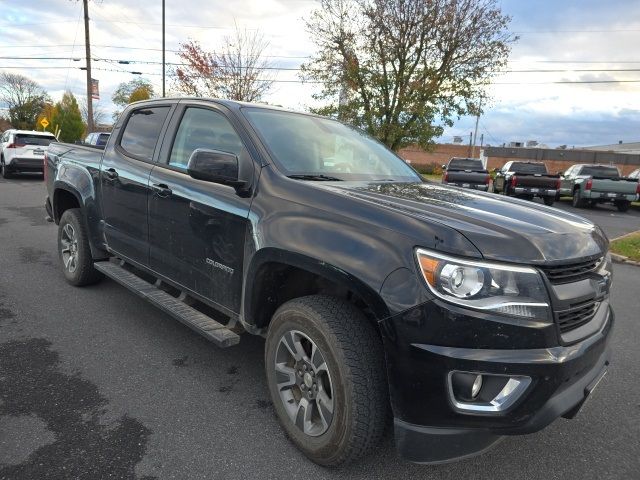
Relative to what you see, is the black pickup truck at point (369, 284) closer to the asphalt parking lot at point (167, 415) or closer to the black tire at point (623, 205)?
the asphalt parking lot at point (167, 415)

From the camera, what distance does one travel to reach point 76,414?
283 centimetres

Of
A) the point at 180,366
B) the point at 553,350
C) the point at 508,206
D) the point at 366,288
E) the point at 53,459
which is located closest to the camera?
the point at 553,350

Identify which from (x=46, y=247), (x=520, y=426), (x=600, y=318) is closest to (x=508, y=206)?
(x=600, y=318)

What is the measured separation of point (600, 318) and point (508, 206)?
0.75 meters

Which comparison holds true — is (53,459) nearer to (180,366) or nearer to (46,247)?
(180,366)

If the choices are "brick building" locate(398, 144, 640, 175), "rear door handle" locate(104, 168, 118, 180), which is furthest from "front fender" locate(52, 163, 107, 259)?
"brick building" locate(398, 144, 640, 175)

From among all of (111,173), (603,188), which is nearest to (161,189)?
(111,173)

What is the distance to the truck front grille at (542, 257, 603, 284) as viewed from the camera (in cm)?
209

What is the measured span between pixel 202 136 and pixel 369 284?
1.95m

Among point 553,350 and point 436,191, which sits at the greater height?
point 436,191

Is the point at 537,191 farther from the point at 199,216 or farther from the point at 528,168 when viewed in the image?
the point at 199,216

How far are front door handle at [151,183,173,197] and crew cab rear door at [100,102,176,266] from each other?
135 millimetres

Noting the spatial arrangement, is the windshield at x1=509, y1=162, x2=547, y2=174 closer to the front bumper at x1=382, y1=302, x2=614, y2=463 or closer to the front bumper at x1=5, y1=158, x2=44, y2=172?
the front bumper at x1=5, y1=158, x2=44, y2=172

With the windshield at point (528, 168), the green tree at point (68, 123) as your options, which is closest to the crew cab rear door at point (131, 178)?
the windshield at point (528, 168)
